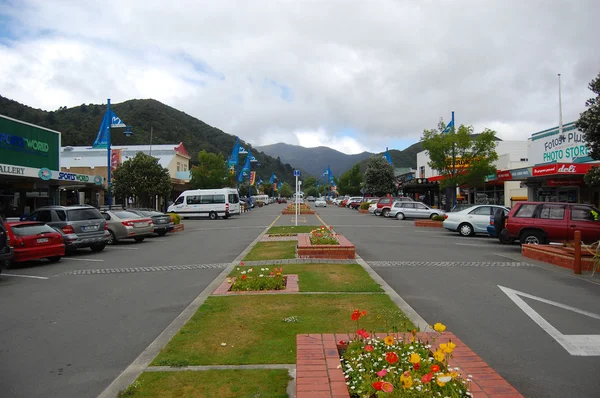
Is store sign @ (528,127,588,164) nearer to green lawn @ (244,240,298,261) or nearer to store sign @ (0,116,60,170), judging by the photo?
green lawn @ (244,240,298,261)

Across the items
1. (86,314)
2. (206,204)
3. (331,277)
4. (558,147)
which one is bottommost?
(86,314)

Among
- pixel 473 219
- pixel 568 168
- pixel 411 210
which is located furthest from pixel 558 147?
pixel 473 219

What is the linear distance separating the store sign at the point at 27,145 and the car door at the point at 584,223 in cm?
2363

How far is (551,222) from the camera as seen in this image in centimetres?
1475

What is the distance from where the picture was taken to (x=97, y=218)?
52.4 feet

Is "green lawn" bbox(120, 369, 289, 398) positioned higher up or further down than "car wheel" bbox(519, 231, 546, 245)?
further down

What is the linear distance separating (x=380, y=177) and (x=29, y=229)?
170 ft

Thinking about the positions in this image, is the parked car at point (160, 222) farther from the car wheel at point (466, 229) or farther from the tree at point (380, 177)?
the tree at point (380, 177)

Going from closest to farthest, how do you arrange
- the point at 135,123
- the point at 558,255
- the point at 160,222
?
the point at 558,255
the point at 160,222
the point at 135,123

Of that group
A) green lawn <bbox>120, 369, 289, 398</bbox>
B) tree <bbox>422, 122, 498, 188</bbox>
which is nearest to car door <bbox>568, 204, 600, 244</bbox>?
green lawn <bbox>120, 369, 289, 398</bbox>

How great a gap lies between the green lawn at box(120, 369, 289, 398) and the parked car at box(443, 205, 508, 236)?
17.5 metres

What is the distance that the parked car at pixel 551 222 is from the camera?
46.7ft

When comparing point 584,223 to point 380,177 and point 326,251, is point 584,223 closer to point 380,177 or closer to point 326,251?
point 326,251

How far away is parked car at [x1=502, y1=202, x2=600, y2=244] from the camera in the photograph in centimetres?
1423
